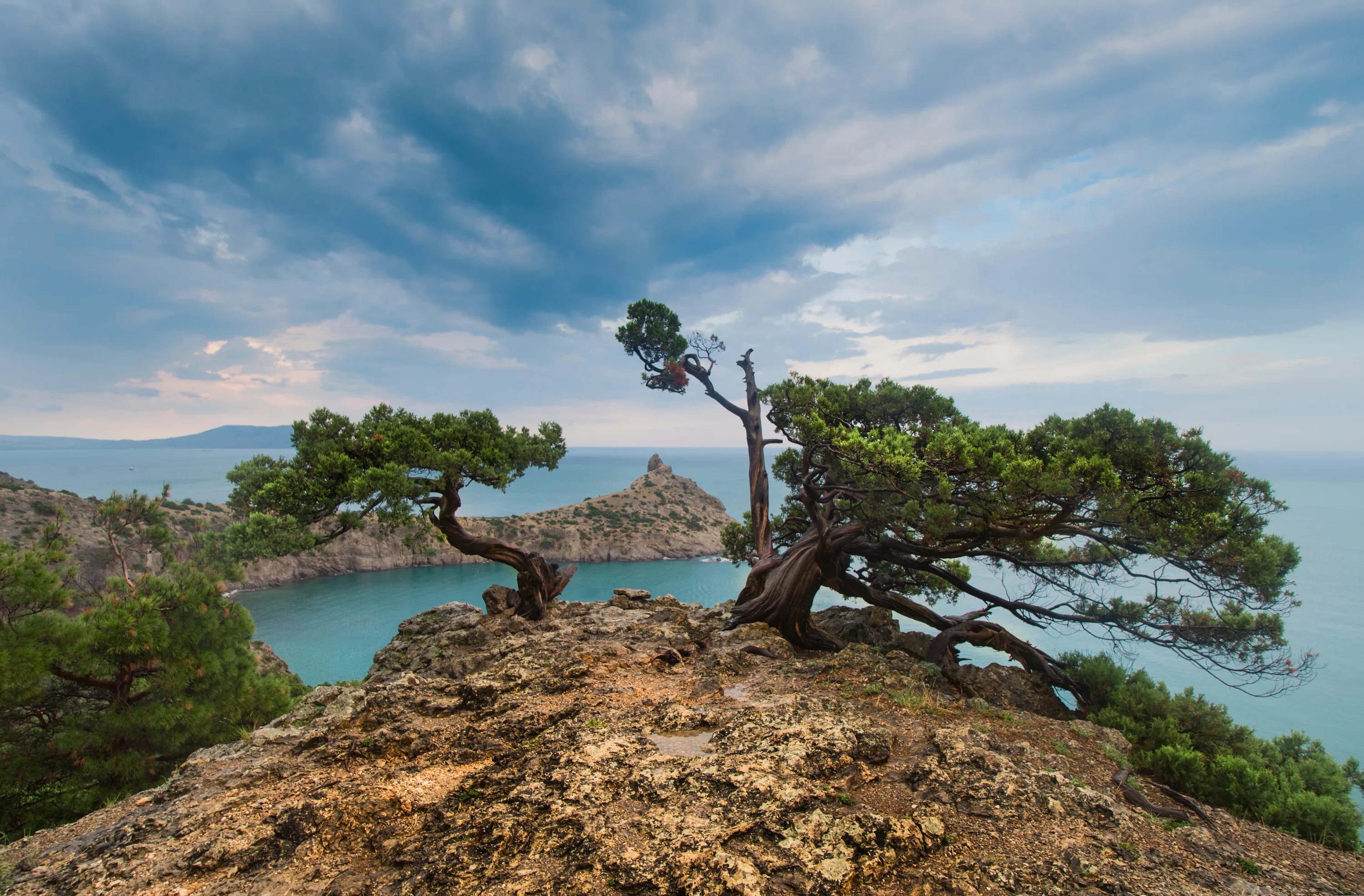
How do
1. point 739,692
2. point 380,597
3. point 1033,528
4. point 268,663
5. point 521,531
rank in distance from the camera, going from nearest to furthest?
point 739,692, point 1033,528, point 268,663, point 380,597, point 521,531

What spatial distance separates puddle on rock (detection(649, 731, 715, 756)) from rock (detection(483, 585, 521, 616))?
9.38 m

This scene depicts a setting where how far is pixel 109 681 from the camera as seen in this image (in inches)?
397

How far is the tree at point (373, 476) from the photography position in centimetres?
992

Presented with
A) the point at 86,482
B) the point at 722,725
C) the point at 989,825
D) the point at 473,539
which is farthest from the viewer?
the point at 86,482

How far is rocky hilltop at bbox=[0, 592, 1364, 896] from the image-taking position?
364 cm

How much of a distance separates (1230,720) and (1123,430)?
5713 millimetres

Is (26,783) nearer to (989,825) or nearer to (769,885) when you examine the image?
(769,885)

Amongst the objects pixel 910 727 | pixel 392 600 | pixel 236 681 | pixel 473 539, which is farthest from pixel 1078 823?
pixel 392 600

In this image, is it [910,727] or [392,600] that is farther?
[392,600]

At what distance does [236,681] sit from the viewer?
36.3ft

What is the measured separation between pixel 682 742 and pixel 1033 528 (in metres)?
7.85

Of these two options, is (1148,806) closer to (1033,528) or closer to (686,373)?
(1033,528)

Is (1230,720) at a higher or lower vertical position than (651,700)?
lower

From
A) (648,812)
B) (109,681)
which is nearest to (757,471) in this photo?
(648,812)
